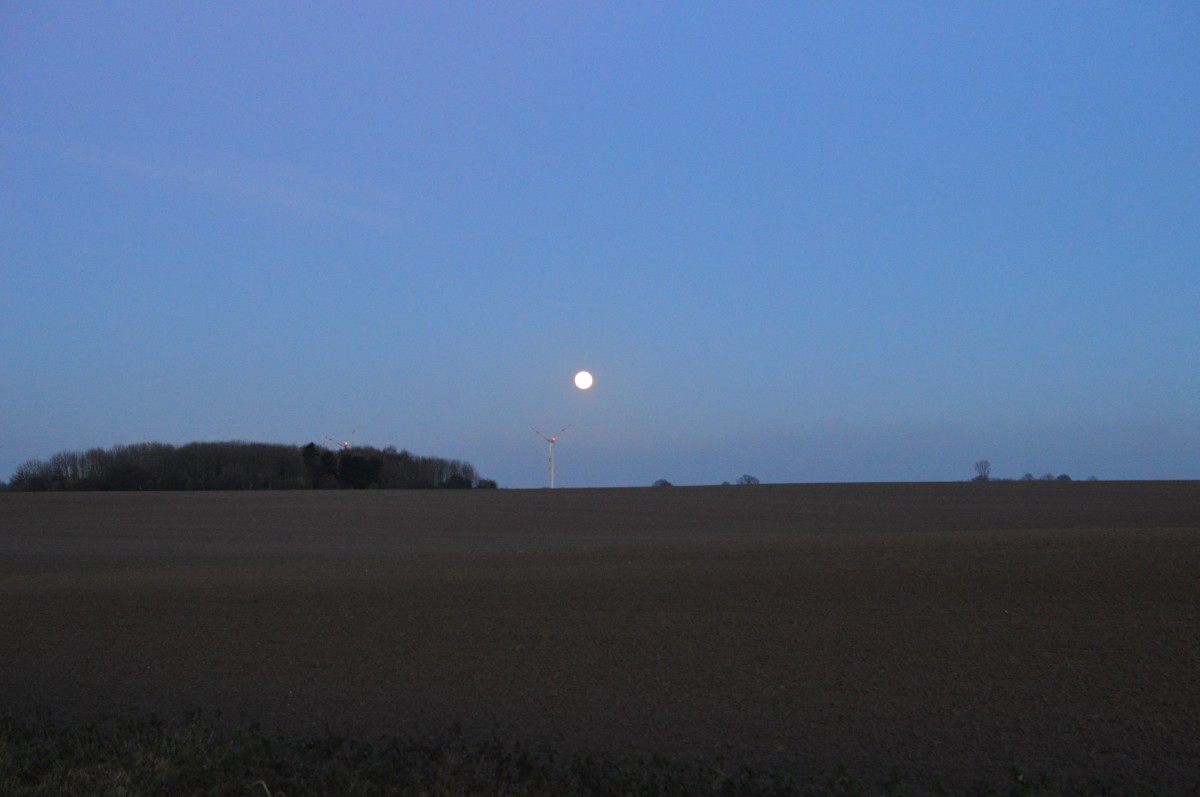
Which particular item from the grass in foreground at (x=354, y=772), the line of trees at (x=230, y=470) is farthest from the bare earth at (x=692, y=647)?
the line of trees at (x=230, y=470)

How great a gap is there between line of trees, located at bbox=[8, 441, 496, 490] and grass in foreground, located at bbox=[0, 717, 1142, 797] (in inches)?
2248

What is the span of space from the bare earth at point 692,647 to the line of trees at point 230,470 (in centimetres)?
4157

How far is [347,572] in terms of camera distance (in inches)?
715

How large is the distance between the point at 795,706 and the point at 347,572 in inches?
438

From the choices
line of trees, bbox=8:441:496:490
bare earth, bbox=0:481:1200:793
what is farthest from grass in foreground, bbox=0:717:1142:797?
line of trees, bbox=8:441:496:490

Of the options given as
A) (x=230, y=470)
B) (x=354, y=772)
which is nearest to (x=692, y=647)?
(x=354, y=772)

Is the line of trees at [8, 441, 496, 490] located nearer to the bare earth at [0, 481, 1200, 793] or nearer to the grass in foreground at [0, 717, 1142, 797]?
the bare earth at [0, 481, 1200, 793]

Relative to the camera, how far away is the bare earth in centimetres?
805

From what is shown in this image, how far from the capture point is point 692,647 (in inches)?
439

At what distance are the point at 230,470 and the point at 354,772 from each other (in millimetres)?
65064

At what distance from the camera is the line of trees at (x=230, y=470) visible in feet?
205

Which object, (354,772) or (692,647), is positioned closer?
(354,772)

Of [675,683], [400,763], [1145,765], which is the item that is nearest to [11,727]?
[400,763]

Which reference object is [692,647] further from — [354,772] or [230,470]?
[230,470]
